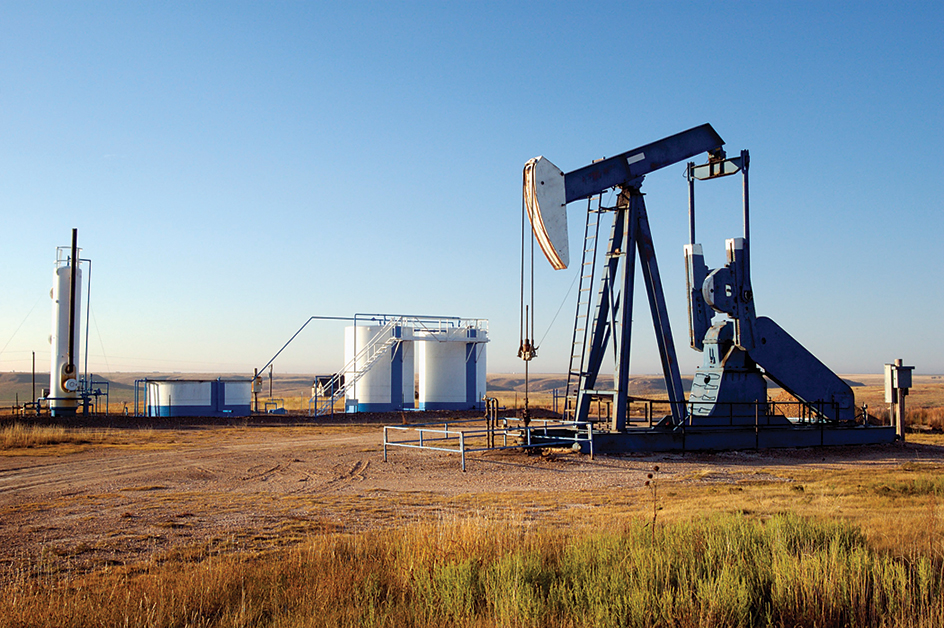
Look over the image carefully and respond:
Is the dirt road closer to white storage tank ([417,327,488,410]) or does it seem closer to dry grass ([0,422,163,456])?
dry grass ([0,422,163,456])

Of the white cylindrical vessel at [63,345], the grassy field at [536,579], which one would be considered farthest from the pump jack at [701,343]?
the white cylindrical vessel at [63,345]

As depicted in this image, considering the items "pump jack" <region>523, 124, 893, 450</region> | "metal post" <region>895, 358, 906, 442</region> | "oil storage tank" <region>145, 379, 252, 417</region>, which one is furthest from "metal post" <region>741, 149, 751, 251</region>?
"oil storage tank" <region>145, 379, 252, 417</region>

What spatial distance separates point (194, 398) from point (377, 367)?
25.8ft

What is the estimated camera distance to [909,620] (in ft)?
13.3

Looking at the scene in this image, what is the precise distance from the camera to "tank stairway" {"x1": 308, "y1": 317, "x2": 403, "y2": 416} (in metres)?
34.3

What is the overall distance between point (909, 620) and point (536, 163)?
9.24 m

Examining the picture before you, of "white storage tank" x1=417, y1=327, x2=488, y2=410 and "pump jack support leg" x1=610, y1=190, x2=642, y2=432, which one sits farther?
"white storage tank" x1=417, y1=327, x2=488, y2=410

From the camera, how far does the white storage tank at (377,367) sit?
34406 mm

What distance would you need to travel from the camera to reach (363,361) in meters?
34.8

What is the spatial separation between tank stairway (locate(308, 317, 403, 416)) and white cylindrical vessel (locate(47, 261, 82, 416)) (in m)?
9.63

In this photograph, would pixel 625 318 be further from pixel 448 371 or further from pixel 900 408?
pixel 448 371

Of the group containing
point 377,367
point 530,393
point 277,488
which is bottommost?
point 530,393

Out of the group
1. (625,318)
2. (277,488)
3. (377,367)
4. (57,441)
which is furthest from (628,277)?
(377,367)

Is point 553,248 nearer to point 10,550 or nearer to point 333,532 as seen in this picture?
point 333,532
